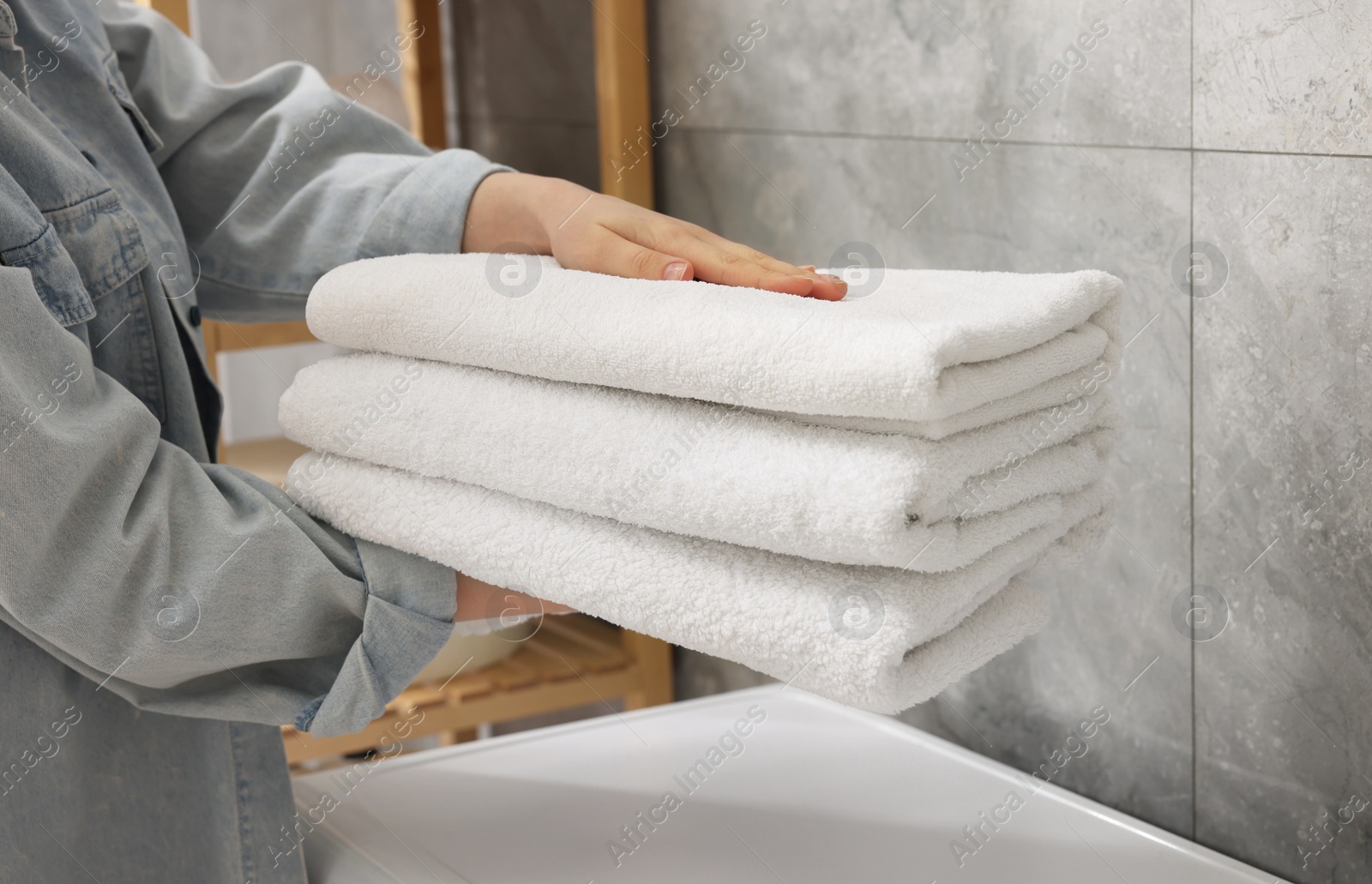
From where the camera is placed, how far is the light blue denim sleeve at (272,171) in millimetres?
691

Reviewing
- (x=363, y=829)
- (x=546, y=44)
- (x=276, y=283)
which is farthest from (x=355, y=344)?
Result: (x=546, y=44)

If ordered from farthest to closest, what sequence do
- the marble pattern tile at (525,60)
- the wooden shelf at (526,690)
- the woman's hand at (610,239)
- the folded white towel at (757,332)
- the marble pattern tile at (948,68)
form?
the marble pattern tile at (525,60), the wooden shelf at (526,690), the marble pattern tile at (948,68), the woman's hand at (610,239), the folded white towel at (757,332)

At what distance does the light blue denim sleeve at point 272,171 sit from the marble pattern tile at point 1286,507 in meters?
0.42

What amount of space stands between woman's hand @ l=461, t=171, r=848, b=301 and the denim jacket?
0.08 ft

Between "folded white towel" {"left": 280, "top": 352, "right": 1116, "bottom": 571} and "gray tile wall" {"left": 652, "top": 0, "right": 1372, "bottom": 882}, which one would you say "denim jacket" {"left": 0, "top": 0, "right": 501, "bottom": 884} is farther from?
"gray tile wall" {"left": 652, "top": 0, "right": 1372, "bottom": 882}

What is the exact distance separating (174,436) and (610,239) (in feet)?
0.88

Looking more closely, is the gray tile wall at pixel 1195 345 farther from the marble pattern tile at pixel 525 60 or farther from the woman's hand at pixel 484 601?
the marble pattern tile at pixel 525 60

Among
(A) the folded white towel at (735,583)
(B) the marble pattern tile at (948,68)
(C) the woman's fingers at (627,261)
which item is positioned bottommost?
(A) the folded white towel at (735,583)

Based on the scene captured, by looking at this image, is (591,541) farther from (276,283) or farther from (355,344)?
(276,283)

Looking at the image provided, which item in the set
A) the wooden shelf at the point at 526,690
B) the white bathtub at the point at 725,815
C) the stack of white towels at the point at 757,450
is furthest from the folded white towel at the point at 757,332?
the wooden shelf at the point at 526,690

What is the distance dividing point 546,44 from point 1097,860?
1073mm

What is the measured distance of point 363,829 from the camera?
2.31 feet

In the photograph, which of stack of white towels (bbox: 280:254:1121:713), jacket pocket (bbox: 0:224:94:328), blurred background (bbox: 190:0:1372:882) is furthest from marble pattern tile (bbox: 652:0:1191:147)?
jacket pocket (bbox: 0:224:94:328)

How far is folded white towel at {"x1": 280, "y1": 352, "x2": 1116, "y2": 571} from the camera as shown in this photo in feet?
1.38
